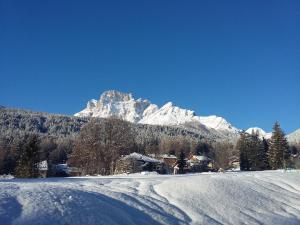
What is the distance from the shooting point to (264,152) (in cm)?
7875

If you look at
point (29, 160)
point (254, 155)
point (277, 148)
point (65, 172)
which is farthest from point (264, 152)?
point (29, 160)

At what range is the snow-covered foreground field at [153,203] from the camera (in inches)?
321

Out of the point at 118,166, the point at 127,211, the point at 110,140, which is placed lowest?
the point at 127,211

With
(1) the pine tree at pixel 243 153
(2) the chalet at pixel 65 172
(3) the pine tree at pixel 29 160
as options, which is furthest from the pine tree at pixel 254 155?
(3) the pine tree at pixel 29 160

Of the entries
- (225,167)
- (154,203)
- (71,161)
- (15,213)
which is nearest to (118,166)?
(71,161)

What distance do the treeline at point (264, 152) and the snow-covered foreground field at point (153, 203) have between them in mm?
44698

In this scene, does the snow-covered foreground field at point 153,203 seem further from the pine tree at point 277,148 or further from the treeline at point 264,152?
the pine tree at point 277,148

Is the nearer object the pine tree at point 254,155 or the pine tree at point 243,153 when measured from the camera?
the pine tree at point 254,155

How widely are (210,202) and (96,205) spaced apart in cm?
376

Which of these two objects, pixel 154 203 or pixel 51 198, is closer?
pixel 51 198

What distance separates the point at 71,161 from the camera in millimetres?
52625

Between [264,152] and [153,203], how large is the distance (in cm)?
7208

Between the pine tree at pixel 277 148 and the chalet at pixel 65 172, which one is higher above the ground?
the pine tree at pixel 277 148

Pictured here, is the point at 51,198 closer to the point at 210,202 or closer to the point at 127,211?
the point at 127,211
